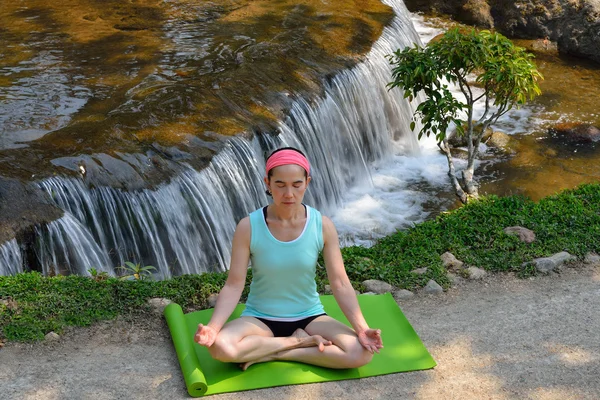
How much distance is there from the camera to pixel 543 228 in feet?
20.8

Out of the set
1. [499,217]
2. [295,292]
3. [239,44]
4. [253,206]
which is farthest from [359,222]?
[295,292]

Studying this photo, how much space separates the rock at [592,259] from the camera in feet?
19.7

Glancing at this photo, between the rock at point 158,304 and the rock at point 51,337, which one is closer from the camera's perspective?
the rock at point 51,337

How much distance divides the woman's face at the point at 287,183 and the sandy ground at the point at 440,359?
0.97 metres

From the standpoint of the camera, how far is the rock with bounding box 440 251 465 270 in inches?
233

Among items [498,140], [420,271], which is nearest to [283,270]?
[420,271]

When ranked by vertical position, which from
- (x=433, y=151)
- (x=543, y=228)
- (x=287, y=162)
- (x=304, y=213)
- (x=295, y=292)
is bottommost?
(x=433, y=151)

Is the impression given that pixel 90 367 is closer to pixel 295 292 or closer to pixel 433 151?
pixel 295 292

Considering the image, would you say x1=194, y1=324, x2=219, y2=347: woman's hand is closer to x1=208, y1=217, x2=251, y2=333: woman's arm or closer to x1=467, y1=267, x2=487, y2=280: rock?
x1=208, y1=217, x2=251, y2=333: woman's arm

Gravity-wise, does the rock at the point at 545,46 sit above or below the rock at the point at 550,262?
below

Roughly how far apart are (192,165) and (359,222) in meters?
1.99

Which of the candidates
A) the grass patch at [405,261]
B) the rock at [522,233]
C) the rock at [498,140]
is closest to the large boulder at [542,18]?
the rock at [498,140]

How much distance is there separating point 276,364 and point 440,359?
→ 0.94m

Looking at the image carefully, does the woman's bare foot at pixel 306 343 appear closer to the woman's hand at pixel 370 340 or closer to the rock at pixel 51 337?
the woman's hand at pixel 370 340
